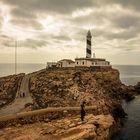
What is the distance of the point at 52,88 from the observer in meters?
63.7

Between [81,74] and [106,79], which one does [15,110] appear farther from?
[106,79]

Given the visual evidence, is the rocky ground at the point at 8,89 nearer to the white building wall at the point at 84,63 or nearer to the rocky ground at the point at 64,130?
the rocky ground at the point at 64,130

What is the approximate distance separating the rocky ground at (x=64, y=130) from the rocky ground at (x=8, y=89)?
13.4 metres

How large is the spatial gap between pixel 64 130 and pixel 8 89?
2927 cm

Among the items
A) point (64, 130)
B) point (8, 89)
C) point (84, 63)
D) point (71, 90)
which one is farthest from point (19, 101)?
point (84, 63)

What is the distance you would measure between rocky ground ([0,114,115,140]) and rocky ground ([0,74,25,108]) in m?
13.4

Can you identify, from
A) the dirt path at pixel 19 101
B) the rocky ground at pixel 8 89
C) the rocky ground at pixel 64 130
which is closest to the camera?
the rocky ground at pixel 64 130

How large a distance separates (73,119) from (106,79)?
38025 millimetres

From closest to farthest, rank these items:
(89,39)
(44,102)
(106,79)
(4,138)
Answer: (4,138), (44,102), (106,79), (89,39)

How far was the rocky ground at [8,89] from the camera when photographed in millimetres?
55944

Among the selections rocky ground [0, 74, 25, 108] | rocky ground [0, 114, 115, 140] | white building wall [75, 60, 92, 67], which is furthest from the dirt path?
white building wall [75, 60, 92, 67]

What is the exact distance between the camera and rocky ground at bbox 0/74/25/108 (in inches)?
2203

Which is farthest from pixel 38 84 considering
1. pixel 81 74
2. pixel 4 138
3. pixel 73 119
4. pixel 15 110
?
pixel 4 138

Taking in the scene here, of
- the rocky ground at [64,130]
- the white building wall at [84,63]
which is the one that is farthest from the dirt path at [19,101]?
the white building wall at [84,63]
